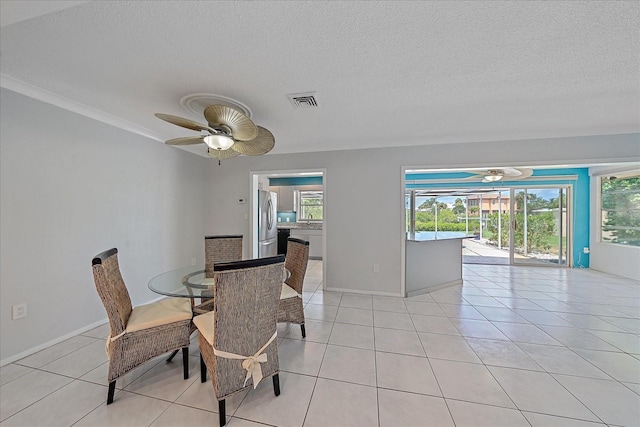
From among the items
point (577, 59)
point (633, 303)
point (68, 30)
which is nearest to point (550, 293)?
point (633, 303)

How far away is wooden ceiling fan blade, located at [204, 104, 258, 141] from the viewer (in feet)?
5.98

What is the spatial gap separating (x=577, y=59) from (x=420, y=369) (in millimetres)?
2562

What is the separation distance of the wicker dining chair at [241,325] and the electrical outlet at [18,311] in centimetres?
187

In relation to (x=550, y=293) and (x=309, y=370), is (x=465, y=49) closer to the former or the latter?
(x=309, y=370)

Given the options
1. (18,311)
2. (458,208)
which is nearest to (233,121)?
(18,311)

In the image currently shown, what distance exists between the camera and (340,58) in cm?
169

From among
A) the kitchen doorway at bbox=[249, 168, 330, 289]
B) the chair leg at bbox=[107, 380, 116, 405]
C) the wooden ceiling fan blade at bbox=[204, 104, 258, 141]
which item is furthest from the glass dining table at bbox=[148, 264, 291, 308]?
the kitchen doorway at bbox=[249, 168, 330, 289]

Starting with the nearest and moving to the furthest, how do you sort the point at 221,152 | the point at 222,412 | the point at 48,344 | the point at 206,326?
1. the point at 222,412
2. the point at 206,326
3. the point at 48,344
4. the point at 221,152

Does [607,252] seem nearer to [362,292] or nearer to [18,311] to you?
[362,292]

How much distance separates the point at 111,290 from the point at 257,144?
158 cm

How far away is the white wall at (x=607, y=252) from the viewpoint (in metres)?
4.50

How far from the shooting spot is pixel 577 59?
5.54 ft

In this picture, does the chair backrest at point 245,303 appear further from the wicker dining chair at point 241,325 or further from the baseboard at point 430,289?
the baseboard at point 430,289

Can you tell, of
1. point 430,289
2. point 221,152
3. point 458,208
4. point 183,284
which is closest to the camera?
point 183,284
